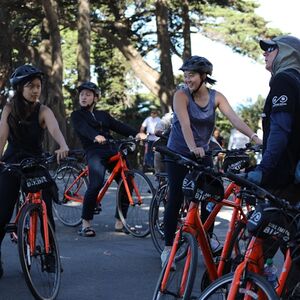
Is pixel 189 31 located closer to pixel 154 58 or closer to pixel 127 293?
pixel 154 58

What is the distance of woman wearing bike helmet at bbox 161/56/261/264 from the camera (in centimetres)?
552

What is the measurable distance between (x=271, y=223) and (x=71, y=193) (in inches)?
232

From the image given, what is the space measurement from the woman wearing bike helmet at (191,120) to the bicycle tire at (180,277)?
1.23 m

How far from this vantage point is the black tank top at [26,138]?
5516 millimetres

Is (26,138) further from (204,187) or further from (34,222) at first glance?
(204,187)

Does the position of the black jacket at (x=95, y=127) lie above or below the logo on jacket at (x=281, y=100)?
below

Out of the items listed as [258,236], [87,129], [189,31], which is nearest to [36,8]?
[189,31]

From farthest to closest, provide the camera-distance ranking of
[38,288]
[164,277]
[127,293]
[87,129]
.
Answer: [87,129] → [127,293] → [38,288] → [164,277]

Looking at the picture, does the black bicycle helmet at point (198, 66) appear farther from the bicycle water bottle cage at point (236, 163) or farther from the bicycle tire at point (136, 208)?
the bicycle tire at point (136, 208)

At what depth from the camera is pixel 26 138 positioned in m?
5.55

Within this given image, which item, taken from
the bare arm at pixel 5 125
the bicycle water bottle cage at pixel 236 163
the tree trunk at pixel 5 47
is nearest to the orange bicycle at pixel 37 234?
the bare arm at pixel 5 125

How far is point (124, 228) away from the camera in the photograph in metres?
8.27

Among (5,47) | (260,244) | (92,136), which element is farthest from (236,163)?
(5,47)

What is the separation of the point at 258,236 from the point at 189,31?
25052 millimetres
